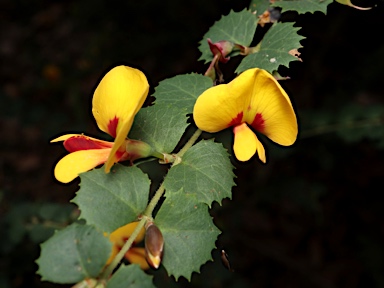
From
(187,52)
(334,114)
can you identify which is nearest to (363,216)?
(334,114)

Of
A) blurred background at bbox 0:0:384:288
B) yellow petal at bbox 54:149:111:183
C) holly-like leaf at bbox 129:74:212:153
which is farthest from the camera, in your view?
blurred background at bbox 0:0:384:288

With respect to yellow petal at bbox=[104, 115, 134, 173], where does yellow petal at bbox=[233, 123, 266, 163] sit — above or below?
below

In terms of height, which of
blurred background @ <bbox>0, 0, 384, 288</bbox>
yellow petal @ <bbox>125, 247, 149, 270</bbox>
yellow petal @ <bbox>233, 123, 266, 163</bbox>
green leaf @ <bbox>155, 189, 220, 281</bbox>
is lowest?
blurred background @ <bbox>0, 0, 384, 288</bbox>

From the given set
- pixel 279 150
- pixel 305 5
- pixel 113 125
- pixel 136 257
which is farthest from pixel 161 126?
pixel 279 150

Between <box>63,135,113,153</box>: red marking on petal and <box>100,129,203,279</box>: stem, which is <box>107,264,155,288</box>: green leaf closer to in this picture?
<box>100,129,203,279</box>: stem

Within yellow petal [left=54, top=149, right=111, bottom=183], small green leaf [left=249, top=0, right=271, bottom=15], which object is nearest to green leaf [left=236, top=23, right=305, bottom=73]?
small green leaf [left=249, top=0, right=271, bottom=15]

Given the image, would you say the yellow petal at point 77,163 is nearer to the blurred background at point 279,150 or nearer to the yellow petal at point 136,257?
the yellow petal at point 136,257
